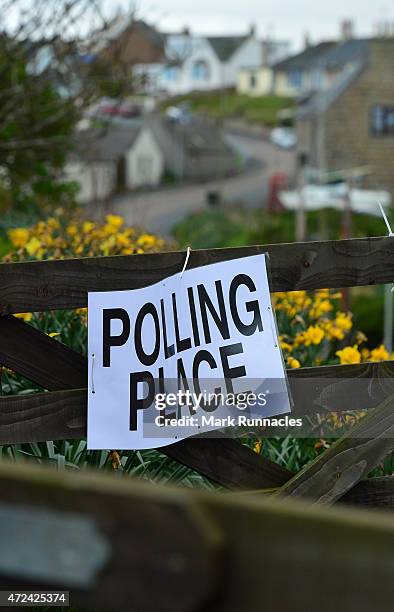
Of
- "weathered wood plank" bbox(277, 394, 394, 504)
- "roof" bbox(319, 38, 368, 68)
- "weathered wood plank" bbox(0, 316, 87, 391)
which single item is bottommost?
"weathered wood plank" bbox(277, 394, 394, 504)

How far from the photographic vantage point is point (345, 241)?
3.88 metres

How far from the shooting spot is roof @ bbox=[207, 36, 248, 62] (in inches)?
6107

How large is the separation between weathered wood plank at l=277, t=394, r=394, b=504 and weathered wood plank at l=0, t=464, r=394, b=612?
2.32 meters

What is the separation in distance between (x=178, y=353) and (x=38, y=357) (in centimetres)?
44

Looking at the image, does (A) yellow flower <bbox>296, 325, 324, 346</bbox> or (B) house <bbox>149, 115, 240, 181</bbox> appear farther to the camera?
(B) house <bbox>149, 115, 240, 181</bbox>

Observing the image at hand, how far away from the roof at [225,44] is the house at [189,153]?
2532 inches

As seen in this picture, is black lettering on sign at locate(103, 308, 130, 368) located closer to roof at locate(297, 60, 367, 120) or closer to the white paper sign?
the white paper sign

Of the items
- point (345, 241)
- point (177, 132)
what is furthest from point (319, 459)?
point (177, 132)

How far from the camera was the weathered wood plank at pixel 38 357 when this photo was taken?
3.68 meters

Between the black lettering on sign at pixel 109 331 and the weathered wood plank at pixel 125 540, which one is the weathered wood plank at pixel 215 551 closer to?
the weathered wood plank at pixel 125 540

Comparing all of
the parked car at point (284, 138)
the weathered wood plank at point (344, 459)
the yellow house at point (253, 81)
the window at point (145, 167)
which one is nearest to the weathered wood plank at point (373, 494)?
the weathered wood plank at point (344, 459)

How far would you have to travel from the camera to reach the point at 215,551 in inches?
55.2

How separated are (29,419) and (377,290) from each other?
32.5 metres

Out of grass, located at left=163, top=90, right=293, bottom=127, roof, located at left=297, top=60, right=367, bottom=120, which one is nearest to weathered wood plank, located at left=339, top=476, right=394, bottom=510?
roof, located at left=297, top=60, right=367, bottom=120
